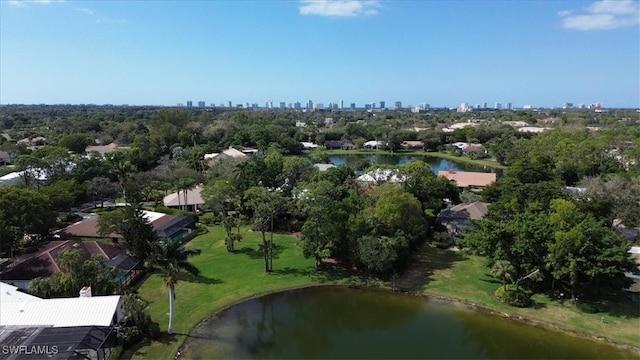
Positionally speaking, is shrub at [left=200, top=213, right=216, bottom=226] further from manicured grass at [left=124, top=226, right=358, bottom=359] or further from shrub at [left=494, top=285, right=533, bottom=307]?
shrub at [left=494, top=285, right=533, bottom=307]

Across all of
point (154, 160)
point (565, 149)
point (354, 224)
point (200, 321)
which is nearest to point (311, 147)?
point (154, 160)

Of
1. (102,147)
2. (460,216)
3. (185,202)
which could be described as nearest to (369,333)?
(460,216)

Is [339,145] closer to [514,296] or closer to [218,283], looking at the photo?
[218,283]

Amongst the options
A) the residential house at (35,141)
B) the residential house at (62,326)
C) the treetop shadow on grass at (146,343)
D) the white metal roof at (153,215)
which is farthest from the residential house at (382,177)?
the residential house at (35,141)

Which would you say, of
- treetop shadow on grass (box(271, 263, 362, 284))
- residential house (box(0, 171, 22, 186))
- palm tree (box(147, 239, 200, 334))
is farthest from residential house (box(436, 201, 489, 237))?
residential house (box(0, 171, 22, 186))

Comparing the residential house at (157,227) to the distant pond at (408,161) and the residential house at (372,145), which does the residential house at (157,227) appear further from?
the residential house at (372,145)

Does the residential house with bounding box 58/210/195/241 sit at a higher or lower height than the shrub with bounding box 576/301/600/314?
higher
